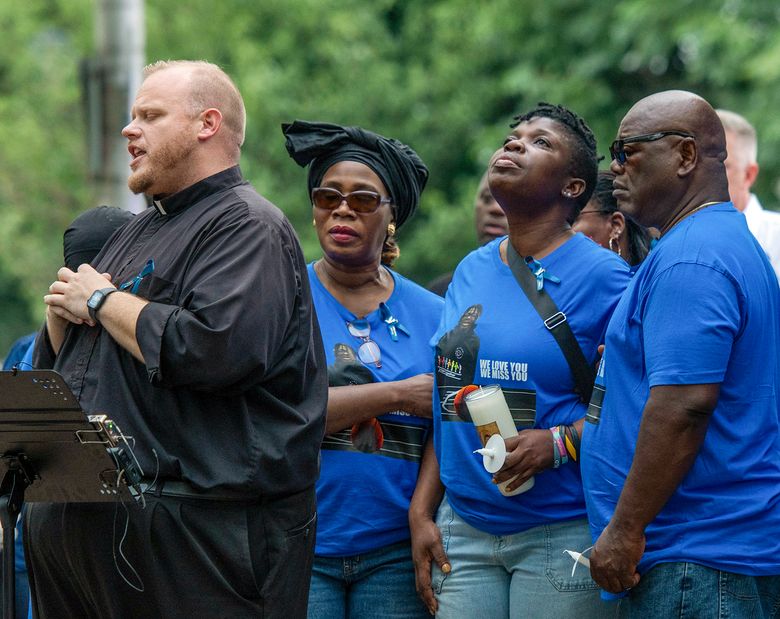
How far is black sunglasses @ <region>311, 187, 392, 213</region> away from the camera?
443 centimetres

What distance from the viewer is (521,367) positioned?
382 cm

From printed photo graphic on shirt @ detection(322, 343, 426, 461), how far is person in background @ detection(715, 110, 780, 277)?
2527mm

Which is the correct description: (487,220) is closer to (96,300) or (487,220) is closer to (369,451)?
(369,451)

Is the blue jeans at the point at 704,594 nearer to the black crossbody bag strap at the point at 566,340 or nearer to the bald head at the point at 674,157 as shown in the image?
the black crossbody bag strap at the point at 566,340

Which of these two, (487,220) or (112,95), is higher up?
(112,95)

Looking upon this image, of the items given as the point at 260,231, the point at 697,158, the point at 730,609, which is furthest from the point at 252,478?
the point at 697,158

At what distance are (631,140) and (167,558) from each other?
187 cm

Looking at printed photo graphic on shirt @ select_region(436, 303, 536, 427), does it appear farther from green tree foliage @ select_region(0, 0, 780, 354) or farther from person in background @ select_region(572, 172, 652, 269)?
green tree foliage @ select_region(0, 0, 780, 354)

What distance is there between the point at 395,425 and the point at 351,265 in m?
0.65

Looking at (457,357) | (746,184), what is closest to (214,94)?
(457,357)

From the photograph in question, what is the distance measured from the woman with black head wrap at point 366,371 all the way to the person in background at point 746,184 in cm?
216

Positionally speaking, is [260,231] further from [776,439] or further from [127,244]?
[776,439]

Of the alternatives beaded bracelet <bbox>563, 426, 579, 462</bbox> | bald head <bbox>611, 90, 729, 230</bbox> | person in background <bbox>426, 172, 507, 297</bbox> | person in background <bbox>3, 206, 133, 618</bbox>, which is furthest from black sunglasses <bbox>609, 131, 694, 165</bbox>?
→ person in background <bbox>3, 206, 133, 618</bbox>

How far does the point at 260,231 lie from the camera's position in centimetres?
351
